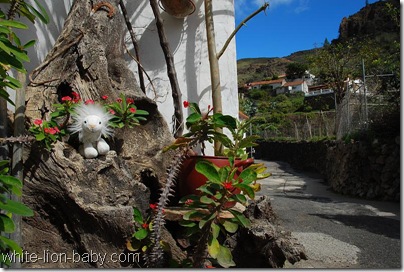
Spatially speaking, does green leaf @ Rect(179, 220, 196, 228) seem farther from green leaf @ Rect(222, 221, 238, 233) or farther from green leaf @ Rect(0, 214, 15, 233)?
green leaf @ Rect(0, 214, 15, 233)

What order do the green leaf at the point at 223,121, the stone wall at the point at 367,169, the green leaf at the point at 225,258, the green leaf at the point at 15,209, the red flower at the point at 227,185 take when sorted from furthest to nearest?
the stone wall at the point at 367,169
the green leaf at the point at 223,121
the green leaf at the point at 225,258
the red flower at the point at 227,185
the green leaf at the point at 15,209

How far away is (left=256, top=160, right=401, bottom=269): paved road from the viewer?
2.99 m

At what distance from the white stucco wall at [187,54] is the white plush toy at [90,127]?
148 centimetres

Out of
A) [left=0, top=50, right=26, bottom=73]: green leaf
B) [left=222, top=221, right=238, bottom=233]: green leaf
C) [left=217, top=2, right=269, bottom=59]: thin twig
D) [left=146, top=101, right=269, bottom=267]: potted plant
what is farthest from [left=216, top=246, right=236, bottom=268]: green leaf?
[left=217, top=2, right=269, bottom=59]: thin twig

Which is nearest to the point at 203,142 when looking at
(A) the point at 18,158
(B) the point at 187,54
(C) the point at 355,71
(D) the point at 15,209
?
(A) the point at 18,158

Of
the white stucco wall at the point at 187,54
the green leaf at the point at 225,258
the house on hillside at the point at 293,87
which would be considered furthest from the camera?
the house on hillside at the point at 293,87

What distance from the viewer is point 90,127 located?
2014 millimetres

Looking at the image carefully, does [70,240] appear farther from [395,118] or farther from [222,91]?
[395,118]

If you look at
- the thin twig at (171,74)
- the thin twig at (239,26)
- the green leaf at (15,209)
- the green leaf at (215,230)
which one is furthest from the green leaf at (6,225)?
the thin twig at (239,26)

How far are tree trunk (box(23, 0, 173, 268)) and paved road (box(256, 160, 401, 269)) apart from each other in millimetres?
1182

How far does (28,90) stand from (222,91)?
6.08 feet

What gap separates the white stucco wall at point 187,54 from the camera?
3580 mm

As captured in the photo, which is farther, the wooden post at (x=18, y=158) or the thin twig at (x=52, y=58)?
the thin twig at (x=52, y=58)

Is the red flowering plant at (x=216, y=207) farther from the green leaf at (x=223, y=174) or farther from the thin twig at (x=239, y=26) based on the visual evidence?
the thin twig at (x=239, y=26)
